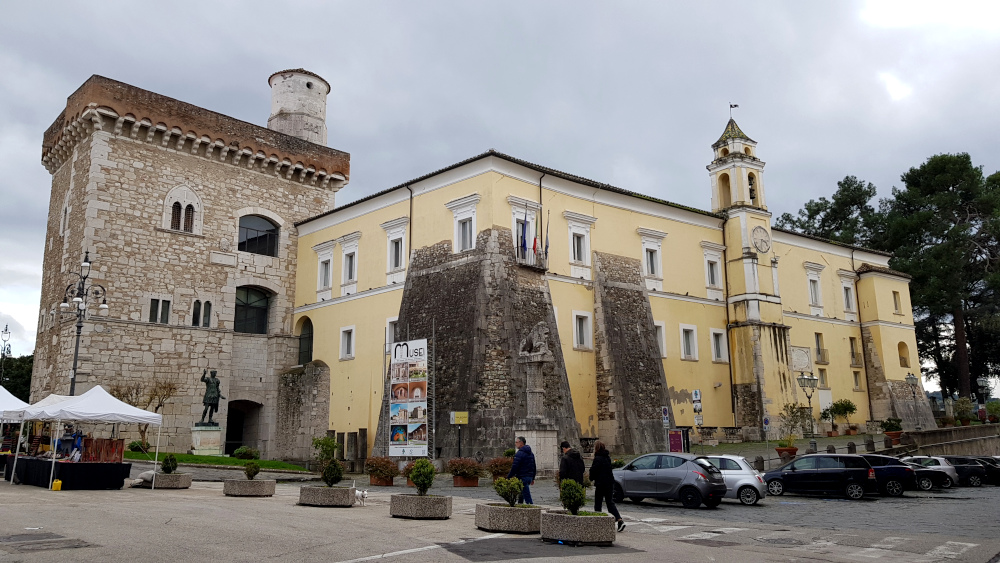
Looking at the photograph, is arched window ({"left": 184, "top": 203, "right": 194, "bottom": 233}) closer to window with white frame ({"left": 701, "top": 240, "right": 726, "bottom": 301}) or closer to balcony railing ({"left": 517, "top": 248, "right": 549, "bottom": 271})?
balcony railing ({"left": 517, "top": 248, "right": 549, "bottom": 271})

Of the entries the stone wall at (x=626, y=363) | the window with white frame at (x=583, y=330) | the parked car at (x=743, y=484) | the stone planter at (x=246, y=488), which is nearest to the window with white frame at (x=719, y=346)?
the stone wall at (x=626, y=363)

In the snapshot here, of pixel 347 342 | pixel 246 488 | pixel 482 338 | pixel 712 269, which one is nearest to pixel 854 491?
pixel 482 338

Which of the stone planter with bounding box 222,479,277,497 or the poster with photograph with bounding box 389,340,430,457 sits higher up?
the poster with photograph with bounding box 389,340,430,457

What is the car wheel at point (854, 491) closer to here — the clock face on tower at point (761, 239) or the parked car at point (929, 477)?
the parked car at point (929, 477)

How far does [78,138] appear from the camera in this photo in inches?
1355

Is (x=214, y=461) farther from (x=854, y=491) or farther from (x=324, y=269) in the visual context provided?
(x=854, y=491)

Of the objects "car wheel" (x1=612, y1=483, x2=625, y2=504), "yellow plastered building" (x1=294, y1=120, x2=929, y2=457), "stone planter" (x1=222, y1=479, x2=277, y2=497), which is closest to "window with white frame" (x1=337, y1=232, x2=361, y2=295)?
"yellow plastered building" (x1=294, y1=120, x2=929, y2=457)

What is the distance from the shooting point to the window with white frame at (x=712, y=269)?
38.6m

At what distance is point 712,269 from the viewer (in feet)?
128

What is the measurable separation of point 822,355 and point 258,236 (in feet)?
101

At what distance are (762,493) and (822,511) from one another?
178 cm

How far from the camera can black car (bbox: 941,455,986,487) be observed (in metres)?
25.7

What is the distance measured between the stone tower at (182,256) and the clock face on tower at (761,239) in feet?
73.1

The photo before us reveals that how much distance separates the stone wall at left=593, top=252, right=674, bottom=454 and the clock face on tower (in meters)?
8.33
